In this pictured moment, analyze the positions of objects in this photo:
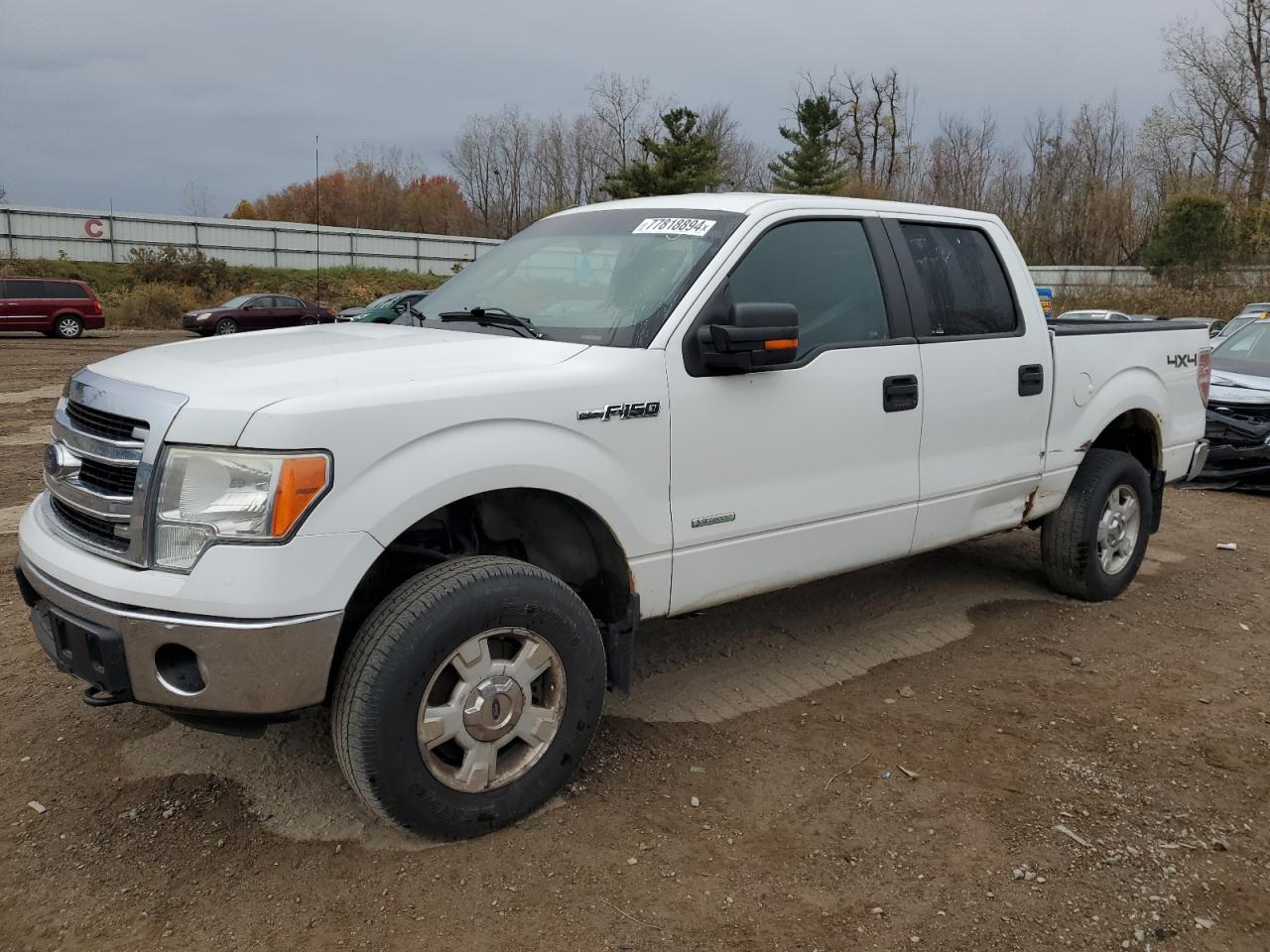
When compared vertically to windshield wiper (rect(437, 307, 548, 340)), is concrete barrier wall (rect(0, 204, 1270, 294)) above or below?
above

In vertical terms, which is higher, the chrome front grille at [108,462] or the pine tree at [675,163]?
the pine tree at [675,163]

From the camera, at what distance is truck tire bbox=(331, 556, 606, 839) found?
2.73 meters

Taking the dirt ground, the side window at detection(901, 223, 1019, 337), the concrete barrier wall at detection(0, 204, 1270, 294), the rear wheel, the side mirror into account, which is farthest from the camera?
the concrete barrier wall at detection(0, 204, 1270, 294)

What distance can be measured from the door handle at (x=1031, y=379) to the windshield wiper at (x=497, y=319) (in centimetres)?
231

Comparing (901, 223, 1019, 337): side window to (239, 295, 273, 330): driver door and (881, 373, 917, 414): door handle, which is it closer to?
(881, 373, 917, 414): door handle

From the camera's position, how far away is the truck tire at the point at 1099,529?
509 cm

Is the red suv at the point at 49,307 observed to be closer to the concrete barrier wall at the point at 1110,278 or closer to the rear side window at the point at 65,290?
the rear side window at the point at 65,290

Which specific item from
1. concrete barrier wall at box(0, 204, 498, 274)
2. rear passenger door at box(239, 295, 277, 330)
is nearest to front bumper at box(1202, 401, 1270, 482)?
rear passenger door at box(239, 295, 277, 330)

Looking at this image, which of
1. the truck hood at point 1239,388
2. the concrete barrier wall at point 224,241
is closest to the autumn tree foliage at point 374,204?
the concrete barrier wall at point 224,241

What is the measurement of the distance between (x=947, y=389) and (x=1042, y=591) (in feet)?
6.30

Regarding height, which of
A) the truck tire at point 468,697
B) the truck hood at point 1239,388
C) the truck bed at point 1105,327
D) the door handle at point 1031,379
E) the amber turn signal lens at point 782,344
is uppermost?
the truck bed at point 1105,327

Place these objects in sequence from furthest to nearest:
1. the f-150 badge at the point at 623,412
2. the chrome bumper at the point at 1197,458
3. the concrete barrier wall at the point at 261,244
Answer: the concrete barrier wall at the point at 261,244
the chrome bumper at the point at 1197,458
the f-150 badge at the point at 623,412

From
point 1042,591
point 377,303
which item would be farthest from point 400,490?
point 377,303

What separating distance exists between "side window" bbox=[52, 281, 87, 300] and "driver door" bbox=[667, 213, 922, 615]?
28609mm
